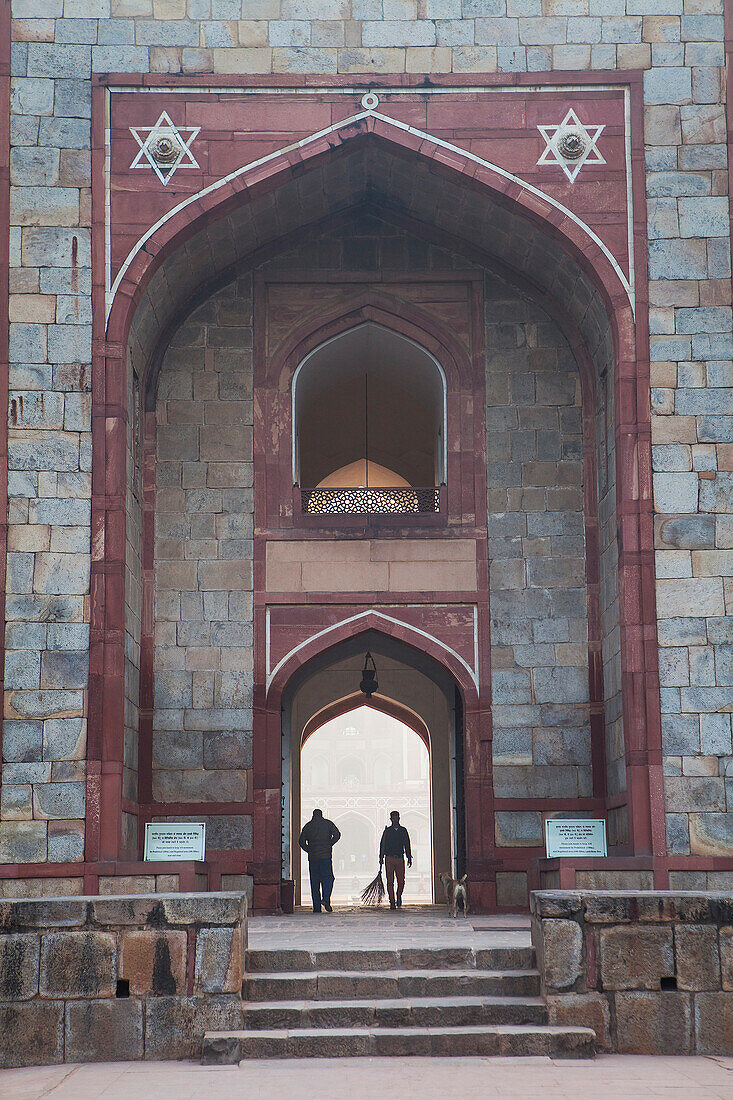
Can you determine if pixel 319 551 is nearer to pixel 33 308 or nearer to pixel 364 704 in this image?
pixel 33 308

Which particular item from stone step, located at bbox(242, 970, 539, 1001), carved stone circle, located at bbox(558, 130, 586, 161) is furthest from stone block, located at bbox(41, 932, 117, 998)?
carved stone circle, located at bbox(558, 130, 586, 161)

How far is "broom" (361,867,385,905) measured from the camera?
1351 cm

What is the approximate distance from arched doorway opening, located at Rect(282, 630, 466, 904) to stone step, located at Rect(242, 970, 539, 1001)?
435cm

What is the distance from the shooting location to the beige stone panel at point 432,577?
1061 cm

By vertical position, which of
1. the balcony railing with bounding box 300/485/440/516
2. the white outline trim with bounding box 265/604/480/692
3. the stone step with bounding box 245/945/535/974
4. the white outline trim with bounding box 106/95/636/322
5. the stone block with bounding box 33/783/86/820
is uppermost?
the white outline trim with bounding box 106/95/636/322

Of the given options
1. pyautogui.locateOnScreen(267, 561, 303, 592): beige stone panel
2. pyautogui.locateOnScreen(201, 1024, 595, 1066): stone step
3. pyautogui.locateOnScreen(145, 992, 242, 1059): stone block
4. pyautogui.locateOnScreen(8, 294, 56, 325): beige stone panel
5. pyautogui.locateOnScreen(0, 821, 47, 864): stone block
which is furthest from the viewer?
pyautogui.locateOnScreen(267, 561, 303, 592): beige stone panel

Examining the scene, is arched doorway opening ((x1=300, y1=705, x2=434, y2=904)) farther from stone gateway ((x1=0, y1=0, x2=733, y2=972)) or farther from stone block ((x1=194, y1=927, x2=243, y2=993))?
stone block ((x1=194, y1=927, x2=243, y2=993))

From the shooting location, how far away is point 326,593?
10586 mm

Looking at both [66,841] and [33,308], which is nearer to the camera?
[66,841]

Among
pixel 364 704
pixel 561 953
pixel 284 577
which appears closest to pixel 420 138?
pixel 284 577

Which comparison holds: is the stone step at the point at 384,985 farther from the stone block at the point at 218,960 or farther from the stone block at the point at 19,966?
the stone block at the point at 19,966

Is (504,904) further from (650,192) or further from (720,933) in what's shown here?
(650,192)

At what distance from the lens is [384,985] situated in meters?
6.43

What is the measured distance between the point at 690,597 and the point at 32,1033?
5.32m
